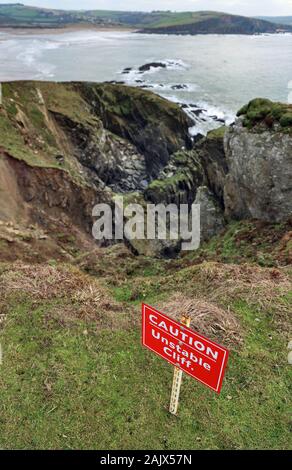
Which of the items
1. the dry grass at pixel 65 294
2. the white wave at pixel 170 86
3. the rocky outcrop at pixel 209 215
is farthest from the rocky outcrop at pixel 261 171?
the white wave at pixel 170 86

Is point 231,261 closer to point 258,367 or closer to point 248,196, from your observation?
point 248,196

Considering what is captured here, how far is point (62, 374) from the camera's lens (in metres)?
8.73

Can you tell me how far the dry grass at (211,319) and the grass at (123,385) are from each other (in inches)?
10.1

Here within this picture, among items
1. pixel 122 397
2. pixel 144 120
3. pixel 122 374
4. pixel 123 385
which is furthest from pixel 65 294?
pixel 144 120

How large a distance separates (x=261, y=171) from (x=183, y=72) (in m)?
80.1

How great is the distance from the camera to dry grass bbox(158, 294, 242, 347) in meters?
9.65

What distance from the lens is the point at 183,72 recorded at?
9350 centimetres

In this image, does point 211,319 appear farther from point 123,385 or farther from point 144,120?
point 144,120

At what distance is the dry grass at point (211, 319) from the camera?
965cm

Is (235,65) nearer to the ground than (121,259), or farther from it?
farther from it

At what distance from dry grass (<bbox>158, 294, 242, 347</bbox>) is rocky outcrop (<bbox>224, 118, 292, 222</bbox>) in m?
12.6

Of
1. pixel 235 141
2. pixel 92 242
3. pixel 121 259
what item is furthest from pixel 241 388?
pixel 92 242

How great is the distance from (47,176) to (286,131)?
18.8 meters
